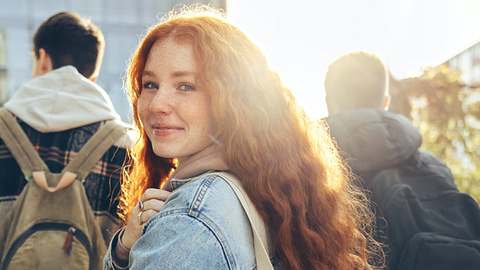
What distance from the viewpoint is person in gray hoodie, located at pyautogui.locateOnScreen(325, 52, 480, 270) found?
304 cm

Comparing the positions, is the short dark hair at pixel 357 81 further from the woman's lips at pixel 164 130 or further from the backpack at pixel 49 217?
the woman's lips at pixel 164 130

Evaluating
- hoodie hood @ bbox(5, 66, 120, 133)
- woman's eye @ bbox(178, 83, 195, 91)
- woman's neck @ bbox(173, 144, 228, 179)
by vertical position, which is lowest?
hoodie hood @ bbox(5, 66, 120, 133)

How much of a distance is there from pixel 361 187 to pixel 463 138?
13923mm

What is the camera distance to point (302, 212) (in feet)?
6.14

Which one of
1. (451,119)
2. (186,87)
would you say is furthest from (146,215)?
(451,119)

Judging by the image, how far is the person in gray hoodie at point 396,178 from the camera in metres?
3.04

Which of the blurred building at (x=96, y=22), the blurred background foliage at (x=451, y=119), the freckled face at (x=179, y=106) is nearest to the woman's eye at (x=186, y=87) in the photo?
the freckled face at (x=179, y=106)

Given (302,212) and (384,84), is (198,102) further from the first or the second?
(384,84)

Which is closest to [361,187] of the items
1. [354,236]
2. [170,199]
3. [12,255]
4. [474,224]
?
[474,224]

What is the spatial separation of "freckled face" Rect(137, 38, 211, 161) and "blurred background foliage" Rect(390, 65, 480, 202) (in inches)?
480

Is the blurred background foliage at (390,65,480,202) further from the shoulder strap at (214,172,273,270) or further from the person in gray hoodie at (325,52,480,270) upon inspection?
the shoulder strap at (214,172,273,270)

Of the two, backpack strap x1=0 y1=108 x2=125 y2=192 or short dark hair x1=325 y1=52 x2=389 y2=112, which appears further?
short dark hair x1=325 y1=52 x2=389 y2=112

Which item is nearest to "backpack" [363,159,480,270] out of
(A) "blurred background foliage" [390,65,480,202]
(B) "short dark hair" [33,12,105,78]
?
(B) "short dark hair" [33,12,105,78]

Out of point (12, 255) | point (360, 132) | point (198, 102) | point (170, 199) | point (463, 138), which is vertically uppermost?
point (198, 102)
